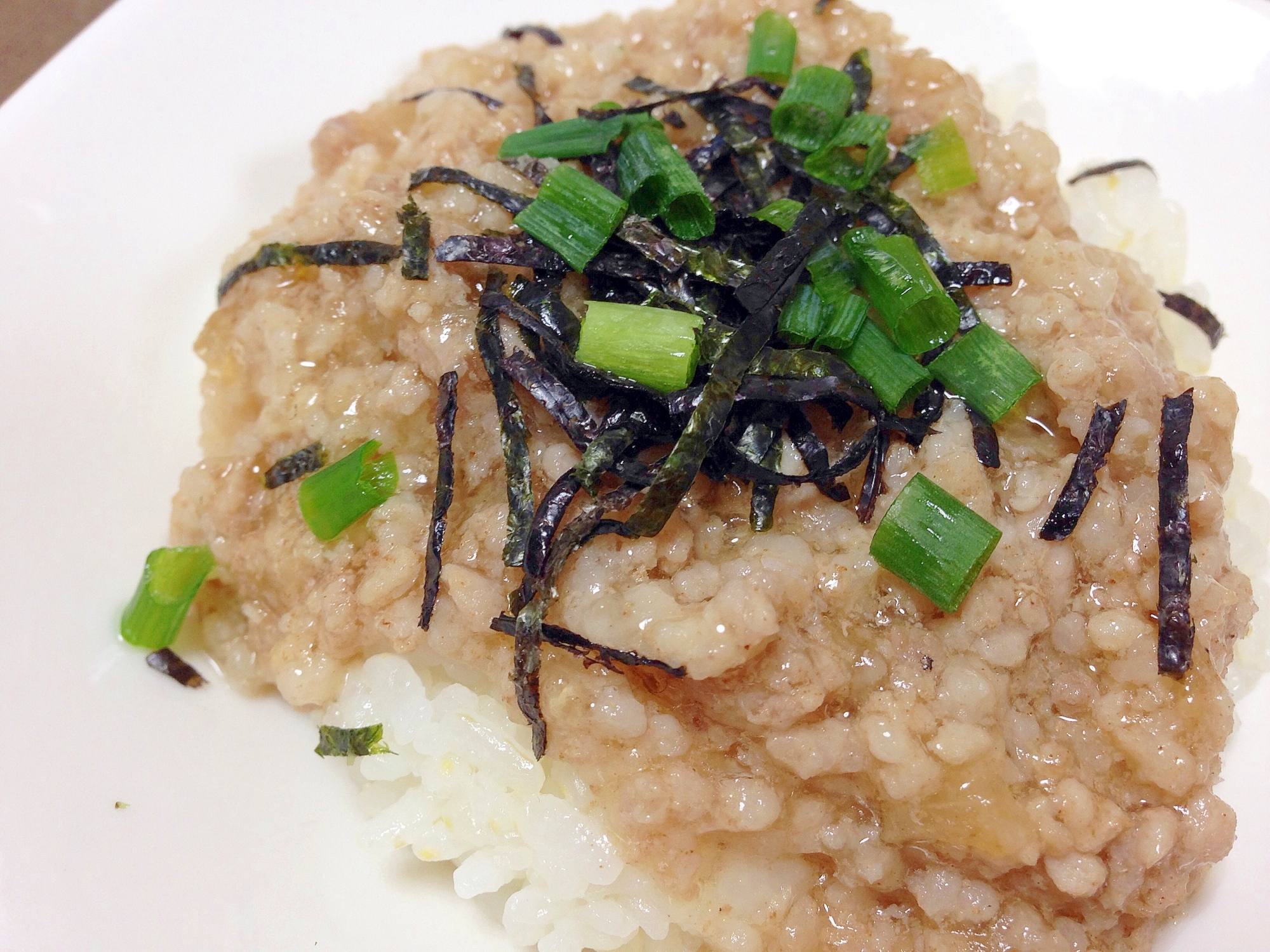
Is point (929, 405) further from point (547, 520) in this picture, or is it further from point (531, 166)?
point (531, 166)

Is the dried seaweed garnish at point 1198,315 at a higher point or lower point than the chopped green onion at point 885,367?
lower

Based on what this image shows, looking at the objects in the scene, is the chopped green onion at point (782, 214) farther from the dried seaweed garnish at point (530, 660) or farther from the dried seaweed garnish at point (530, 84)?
the dried seaweed garnish at point (530, 660)

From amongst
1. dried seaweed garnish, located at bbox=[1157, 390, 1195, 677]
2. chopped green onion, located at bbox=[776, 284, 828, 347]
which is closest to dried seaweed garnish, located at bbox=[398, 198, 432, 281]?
chopped green onion, located at bbox=[776, 284, 828, 347]

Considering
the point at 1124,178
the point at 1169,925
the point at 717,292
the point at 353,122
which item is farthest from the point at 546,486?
the point at 1124,178

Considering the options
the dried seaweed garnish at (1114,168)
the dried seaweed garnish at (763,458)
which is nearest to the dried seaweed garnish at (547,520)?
the dried seaweed garnish at (763,458)

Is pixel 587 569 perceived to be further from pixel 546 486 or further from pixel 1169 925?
pixel 1169 925

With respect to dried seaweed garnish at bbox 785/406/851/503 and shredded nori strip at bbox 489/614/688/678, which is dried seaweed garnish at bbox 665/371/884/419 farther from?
shredded nori strip at bbox 489/614/688/678
